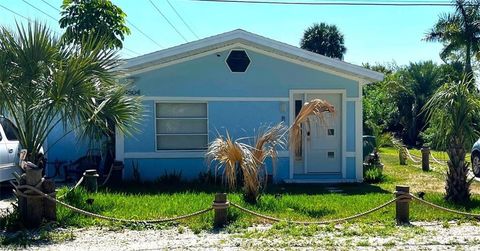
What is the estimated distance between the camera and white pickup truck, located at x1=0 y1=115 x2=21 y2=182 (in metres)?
10.7

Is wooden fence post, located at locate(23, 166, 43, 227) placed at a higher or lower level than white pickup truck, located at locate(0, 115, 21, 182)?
lower

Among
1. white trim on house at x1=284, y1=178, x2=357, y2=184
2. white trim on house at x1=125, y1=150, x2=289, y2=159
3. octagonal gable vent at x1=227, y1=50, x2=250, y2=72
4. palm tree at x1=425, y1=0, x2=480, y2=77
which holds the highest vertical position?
palm tree at x1=425, y1=0, x2=480, y2=77

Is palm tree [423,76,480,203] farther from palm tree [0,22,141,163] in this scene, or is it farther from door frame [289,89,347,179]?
palm tree [0,22,141,163]

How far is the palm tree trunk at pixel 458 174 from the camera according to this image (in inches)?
388

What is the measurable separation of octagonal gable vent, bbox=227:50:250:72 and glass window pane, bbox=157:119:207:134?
5.16 ft

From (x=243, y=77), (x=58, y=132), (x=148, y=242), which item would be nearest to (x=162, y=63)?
(x=243, y=77)

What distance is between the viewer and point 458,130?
9914 mm

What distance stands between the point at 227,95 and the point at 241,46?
4.27 feet

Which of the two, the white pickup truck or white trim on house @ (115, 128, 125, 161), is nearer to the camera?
the white pickup truck

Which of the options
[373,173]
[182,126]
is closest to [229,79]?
[182,126]

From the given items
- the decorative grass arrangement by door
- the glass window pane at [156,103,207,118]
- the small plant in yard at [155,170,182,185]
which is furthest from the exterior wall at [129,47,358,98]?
the decorative grass arrangement by door

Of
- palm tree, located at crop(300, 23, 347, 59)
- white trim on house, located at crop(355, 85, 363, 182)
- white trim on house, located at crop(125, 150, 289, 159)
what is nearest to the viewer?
white trim on house, located at crop(125, 150, 289, 159)

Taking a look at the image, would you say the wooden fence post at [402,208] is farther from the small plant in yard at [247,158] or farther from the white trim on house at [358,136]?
the white trim on house at [358,136]

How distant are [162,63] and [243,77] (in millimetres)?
2095
